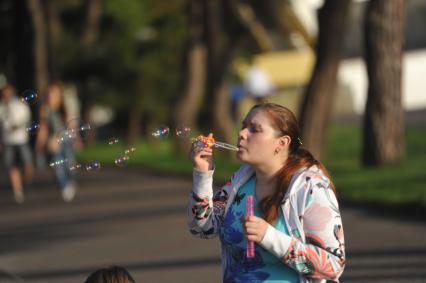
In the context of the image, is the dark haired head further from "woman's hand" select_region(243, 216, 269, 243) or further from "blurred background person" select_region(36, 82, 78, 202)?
"blurred background person" select_region(36, 82, 78, 202)

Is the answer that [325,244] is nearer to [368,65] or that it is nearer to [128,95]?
[368,65]

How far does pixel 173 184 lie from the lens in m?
19.6

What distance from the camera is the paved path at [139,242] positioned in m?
10.1

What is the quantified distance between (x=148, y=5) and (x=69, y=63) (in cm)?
277

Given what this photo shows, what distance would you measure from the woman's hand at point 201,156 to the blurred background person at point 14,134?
514 inches

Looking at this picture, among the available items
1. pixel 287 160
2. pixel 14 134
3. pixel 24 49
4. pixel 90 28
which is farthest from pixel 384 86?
pixel 90 28

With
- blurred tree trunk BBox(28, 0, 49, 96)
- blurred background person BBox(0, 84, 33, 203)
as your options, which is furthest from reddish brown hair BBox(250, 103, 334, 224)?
blurred tree trunk BBox(28, 0, 49, 96)

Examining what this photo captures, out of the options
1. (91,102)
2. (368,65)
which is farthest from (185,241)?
(91,102)

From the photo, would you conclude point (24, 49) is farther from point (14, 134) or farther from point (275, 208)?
point (275, 208)

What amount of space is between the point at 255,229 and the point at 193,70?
22237 mm

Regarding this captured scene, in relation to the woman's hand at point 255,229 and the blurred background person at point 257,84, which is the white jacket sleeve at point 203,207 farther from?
the blurred background person at point 257,84

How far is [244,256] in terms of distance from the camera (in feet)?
14.9

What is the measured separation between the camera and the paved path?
1012cm

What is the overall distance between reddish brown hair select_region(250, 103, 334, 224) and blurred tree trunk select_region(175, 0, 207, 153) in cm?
2108
